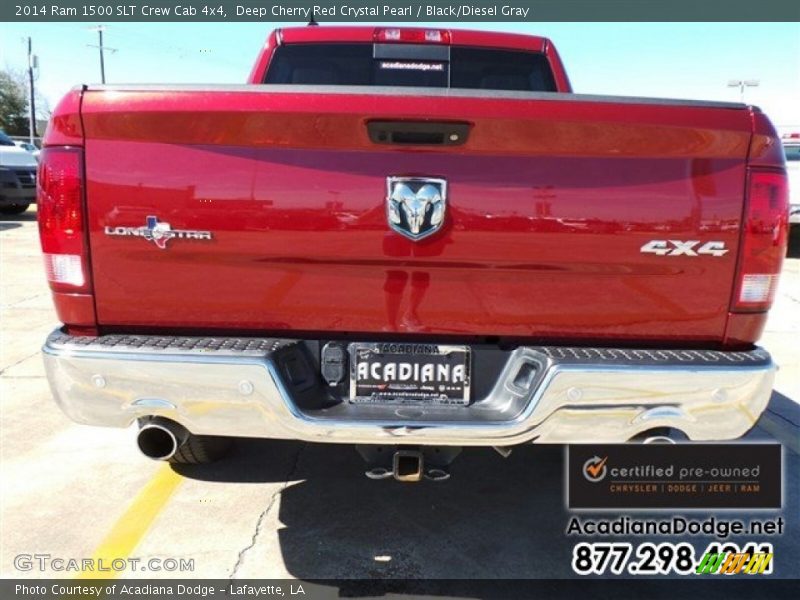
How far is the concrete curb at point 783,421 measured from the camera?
3.98 m

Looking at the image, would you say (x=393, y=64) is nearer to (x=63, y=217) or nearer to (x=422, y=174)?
(x=422, y=174)

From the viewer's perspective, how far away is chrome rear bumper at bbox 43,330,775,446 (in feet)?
7.03

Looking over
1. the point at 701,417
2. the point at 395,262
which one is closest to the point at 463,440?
Result: the point at 395,262

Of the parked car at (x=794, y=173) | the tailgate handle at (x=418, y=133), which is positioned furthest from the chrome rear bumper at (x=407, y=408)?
the parked car at (x=794, y=173)

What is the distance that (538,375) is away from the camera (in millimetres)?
2201

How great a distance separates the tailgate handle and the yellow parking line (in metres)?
2.01

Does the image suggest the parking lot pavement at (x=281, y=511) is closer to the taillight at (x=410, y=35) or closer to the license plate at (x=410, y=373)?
the license plate at (x=410, y=373)

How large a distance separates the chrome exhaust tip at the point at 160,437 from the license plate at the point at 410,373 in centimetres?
64

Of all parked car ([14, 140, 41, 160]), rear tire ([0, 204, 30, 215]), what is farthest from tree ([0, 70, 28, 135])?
rear tire ([0, 204, 30, 215])

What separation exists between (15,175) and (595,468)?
46.4 ft
